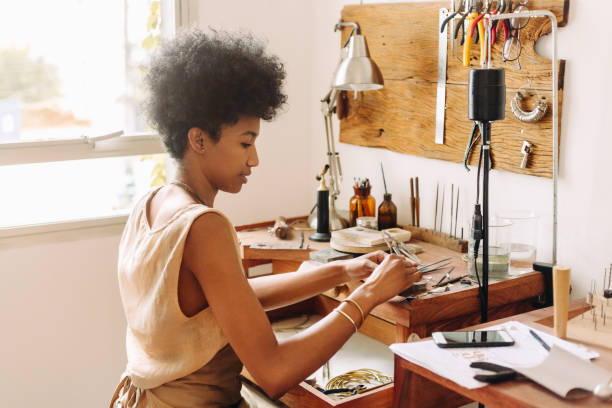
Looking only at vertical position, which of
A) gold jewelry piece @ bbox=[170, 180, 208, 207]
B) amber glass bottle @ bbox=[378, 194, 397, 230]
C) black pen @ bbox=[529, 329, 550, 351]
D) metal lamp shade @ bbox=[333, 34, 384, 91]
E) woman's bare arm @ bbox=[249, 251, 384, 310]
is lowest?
black pen @ bbox=[529, 329, 550, 351]

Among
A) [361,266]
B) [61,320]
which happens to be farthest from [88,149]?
[361,266]

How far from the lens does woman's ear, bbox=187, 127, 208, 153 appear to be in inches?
63.2

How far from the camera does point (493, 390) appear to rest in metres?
1.31

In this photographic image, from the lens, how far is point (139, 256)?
1.52 meters

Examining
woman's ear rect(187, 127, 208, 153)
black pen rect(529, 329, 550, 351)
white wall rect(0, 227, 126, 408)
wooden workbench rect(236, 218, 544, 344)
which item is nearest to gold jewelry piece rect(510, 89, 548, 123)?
wooden workbench rect(236, 218, 544, 344)

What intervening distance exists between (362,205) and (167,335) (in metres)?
1.12

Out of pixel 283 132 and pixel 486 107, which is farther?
pixel 283 132

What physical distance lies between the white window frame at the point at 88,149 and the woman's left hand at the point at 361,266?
0.84 meters

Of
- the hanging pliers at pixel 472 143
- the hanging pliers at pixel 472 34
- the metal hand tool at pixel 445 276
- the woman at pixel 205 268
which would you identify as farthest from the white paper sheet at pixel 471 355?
the hanging pliers at pixel 472 34

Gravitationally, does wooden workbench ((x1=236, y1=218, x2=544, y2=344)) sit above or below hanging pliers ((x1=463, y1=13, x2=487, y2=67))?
below

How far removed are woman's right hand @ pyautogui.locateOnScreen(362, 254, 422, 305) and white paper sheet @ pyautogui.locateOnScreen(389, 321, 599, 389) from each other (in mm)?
182

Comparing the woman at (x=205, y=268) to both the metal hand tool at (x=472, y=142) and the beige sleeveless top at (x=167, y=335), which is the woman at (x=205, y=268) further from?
the metal hand tool at (x=472, y=142)

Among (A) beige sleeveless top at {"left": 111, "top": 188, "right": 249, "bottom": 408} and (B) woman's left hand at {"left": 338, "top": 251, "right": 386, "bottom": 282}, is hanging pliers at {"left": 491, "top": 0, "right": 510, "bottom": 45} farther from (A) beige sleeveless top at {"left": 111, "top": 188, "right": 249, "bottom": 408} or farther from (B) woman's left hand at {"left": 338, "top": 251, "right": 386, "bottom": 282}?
(A) beige sleeveless top at {"left": 111, "top": 188, "right": 249, "bottom": 408}

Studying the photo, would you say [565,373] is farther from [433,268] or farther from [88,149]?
[88,149]
